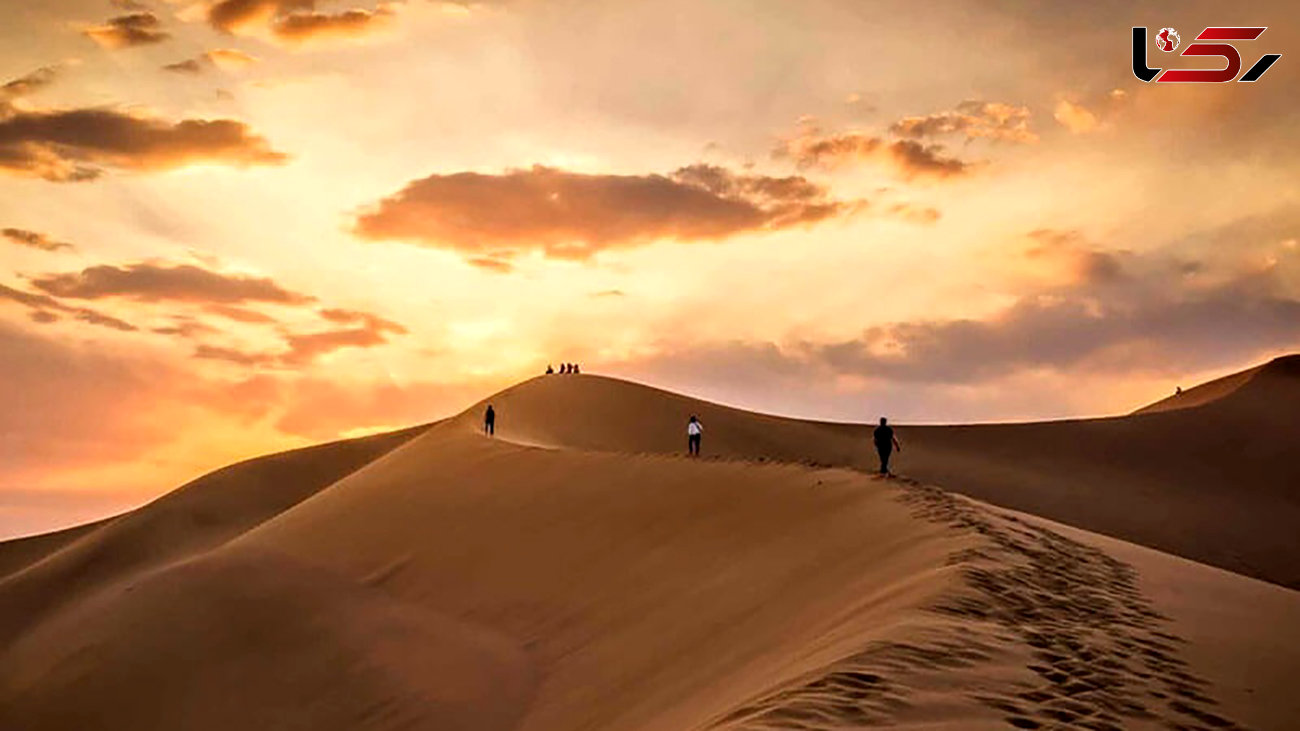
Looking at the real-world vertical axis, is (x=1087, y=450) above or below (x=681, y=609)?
above

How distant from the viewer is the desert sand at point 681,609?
6.94 m

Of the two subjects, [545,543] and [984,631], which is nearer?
[984,631]

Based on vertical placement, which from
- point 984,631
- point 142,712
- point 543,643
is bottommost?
point 142,712

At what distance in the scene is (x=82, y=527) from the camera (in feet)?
180

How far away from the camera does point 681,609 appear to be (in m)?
13.5

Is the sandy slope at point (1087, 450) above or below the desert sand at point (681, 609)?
above

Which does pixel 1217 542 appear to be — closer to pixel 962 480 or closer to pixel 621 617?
pixel 962 480

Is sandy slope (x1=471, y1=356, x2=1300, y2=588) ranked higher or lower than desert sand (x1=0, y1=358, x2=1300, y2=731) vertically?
higher

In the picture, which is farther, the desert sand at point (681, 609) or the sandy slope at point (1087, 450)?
the sandy slope at point (1087, 450)

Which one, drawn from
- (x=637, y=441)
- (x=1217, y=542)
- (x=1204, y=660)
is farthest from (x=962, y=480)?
(x=1204, y=660)

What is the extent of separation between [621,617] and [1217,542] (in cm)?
2574

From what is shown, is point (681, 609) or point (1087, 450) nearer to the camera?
point (681, 609)

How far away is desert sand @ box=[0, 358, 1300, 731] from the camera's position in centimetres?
694

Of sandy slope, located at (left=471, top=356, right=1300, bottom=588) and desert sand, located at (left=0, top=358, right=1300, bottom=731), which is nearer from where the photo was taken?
desert sand, located at (left=0, top=358, right=1300, bottom=731)
